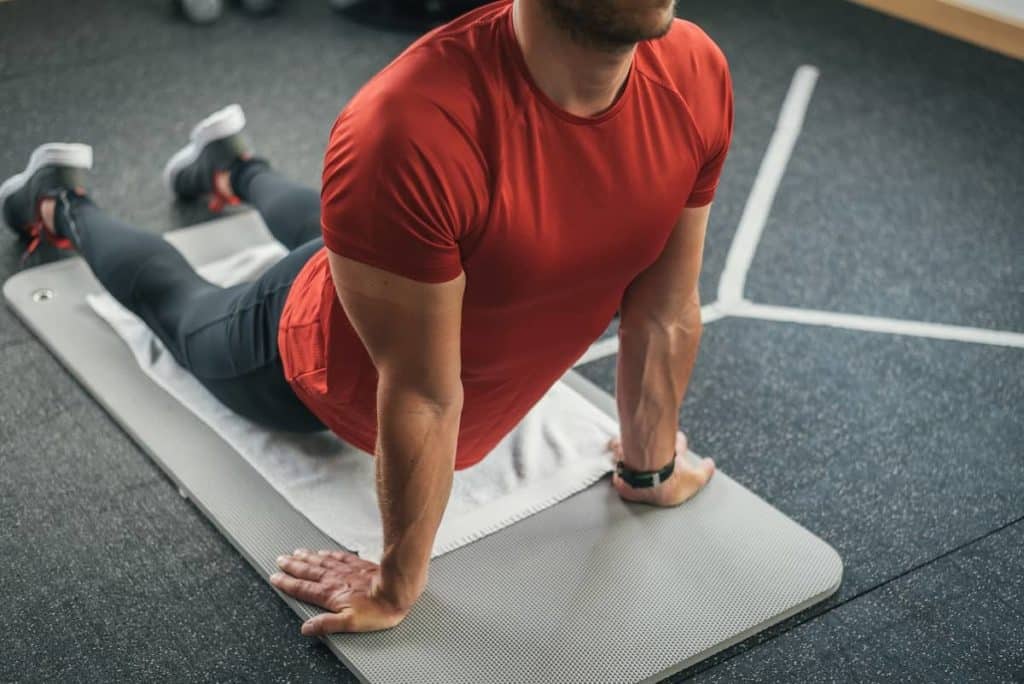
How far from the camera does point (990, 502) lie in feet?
6.66

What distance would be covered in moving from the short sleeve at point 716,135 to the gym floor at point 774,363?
0.62 meters

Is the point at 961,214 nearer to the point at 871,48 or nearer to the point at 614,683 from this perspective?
the point at 871,48

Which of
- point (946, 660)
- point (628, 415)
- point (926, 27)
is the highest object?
point (628, 415)

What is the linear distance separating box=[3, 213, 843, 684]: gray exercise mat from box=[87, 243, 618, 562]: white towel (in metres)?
0.02

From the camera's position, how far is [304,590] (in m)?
1.72

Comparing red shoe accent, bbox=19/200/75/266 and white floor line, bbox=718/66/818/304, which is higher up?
red shoe accent, bbox=19/200/75/266

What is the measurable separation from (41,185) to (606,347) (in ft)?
3.81

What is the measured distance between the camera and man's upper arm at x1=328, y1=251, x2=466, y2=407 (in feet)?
4.50

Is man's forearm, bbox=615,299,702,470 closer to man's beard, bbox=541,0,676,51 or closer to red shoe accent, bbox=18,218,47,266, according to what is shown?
man's beard, bbox=541,0,676,51

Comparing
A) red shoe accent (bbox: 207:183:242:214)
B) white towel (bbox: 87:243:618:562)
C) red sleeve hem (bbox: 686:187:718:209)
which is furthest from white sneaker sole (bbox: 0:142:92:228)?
red sleeve hem (bbox: 686:187:718:209)

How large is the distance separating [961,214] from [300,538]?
6.01 ft

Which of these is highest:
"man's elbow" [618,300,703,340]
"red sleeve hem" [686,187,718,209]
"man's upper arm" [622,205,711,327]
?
"red sleeve hem" [686,187,718,209]

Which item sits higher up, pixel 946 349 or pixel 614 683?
pixel 614 683

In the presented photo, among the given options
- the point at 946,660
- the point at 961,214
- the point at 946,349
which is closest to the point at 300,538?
the point at 946,660
